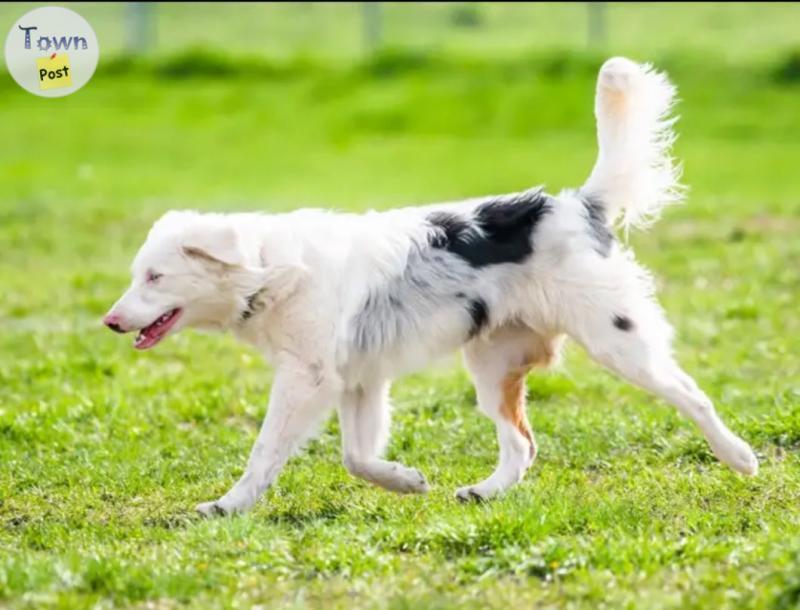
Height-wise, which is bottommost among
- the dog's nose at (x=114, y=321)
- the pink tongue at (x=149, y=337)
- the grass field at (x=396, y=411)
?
the grass field at (x=396, y=411)

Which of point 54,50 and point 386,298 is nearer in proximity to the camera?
point 386,298

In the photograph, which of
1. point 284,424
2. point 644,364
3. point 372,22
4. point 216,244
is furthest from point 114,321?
point 372,22

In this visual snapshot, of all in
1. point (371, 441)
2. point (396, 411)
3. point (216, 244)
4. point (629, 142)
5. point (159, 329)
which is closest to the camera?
point (216, 244)

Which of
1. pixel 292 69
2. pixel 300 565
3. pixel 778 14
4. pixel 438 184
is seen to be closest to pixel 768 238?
pixel 438 184

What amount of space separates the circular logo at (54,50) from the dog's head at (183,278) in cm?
345

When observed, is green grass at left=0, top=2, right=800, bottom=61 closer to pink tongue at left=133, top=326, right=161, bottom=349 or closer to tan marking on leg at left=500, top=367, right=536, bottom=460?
tan marking on leg at left=500, top=367, right=536, bottom=460

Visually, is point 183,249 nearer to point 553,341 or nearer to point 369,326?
point 369,326

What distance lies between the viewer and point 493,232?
7621 mm

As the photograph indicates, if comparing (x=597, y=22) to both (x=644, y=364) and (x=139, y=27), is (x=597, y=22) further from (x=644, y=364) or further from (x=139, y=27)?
(x=644, y=364)

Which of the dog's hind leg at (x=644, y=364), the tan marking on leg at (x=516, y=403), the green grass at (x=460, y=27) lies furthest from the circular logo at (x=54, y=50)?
the green grass at (x=460, y=27)

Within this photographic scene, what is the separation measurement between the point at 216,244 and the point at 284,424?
2.85 feet

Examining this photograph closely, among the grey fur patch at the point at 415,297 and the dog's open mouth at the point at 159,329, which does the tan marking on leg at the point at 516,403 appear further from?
the dog's open mouth at the point at 159,329

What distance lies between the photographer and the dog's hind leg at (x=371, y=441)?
762 cm

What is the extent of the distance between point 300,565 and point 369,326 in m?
1.65
